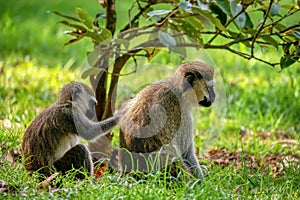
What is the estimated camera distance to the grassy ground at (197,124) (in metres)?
4.73

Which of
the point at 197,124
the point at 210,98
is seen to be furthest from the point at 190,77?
the point at 197,124

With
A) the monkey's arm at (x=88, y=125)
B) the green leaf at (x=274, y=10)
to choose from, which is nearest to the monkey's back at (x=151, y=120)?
the monkey's arm at (x=88, y=125)

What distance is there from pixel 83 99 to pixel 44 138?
503mm

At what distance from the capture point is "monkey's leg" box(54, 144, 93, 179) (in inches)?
216

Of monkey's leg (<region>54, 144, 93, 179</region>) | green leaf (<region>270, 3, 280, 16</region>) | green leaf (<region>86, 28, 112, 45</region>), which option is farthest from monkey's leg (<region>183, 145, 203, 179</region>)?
green leaf (<region>270, 3, 280, 16</region>)

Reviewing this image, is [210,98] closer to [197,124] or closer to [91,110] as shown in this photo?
[91,110]

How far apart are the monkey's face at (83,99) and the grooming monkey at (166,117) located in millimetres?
277

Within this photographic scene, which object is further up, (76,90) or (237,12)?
(237,12)

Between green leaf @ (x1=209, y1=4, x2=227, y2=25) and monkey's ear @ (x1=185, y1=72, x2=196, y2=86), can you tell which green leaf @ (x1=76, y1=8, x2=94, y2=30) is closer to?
monkey's ear @ (x1=185, y1=72, x2=196, y2=86)

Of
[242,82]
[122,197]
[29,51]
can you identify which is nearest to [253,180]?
[122,197]

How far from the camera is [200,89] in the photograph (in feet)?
18.0

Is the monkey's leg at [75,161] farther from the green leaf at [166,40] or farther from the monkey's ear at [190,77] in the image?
the green leaf at [166,40]

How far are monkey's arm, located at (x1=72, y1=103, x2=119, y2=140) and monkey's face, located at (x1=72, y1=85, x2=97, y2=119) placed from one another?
2.3 inches

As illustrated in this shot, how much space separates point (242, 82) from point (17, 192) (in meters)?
5.07
